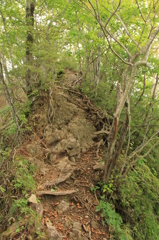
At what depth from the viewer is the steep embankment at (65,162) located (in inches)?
148

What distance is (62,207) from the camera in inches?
160

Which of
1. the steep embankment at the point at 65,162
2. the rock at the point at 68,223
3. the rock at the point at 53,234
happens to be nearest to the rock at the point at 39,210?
the steep embankment at the point at 65,162

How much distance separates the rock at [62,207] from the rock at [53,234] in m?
0.54

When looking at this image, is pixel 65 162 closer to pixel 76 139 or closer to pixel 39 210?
pixel 76 139

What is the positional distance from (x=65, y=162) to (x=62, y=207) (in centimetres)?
139

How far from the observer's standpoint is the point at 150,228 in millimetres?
4602

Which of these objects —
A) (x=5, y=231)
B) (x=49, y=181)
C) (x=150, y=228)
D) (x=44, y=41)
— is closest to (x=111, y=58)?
(x=44, y=41)

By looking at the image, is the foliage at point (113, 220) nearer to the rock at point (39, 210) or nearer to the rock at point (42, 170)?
the rock at point (39, 210)

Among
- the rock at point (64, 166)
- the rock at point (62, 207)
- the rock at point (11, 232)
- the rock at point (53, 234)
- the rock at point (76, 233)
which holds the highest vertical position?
the rock at point (11, 232)

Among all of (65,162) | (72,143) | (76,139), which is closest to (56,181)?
(65,162)

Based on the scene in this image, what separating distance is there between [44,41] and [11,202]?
511cm

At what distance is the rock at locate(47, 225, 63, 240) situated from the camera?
330cm

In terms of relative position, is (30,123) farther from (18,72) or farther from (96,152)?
(96,152)

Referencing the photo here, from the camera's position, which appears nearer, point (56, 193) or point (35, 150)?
point (56, 193)
